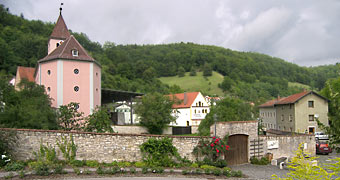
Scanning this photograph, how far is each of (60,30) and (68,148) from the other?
2909 centimetres

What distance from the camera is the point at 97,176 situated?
41.9 feet

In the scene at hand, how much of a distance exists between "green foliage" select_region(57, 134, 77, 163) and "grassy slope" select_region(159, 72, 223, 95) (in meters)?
89.3

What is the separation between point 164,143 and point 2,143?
342 inches

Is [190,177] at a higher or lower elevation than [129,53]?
lower

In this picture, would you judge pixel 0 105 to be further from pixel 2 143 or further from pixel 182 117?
pixel 182 117

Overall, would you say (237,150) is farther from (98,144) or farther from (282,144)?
(98,144)

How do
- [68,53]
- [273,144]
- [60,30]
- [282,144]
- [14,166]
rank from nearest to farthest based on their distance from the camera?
[14,166] → [273,144] → [282,144] → [68,53] → [60,30]

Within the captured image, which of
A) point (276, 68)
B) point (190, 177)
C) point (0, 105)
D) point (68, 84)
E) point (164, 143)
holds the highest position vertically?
point (276, 68)

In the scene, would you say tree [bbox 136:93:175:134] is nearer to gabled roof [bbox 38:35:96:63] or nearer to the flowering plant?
gabled roof [bbox 38:35:96:63]

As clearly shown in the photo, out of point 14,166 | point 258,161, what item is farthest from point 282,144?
point 14,166

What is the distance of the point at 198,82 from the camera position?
114 metres

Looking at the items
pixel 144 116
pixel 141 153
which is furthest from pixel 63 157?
pixel 144 116

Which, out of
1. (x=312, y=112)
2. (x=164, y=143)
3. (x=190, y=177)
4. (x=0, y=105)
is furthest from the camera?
(x=312, y=112)

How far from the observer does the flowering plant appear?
54.2ft
